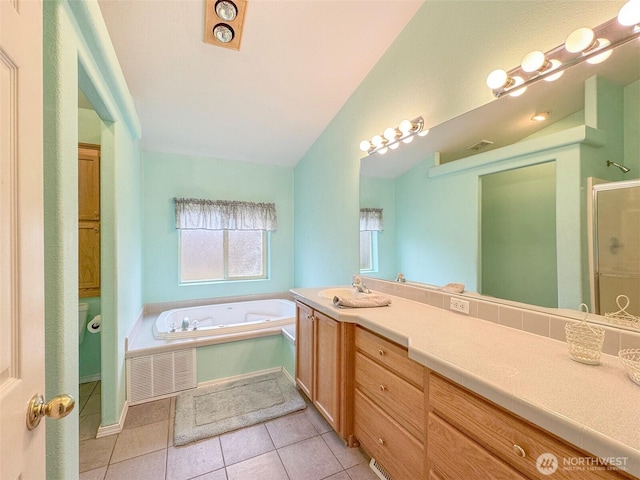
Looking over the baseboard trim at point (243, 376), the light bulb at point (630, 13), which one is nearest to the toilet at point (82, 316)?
the baseboard trim at point (243, 376)

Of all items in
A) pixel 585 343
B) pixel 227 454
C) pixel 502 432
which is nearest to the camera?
pixel 502 432

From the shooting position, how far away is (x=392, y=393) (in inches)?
50.9

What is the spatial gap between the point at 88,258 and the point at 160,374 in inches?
47.2

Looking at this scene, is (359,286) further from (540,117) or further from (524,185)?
(540,117)

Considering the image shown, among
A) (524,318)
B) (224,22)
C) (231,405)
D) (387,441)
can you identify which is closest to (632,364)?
(524,318)

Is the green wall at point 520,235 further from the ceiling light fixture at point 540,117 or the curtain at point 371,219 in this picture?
the curtain at point 371,219

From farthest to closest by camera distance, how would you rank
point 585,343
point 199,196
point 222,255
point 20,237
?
1. point 222,255
2. point 199,196
3. point 585,343
4. point 20,237

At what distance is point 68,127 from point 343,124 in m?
2.21

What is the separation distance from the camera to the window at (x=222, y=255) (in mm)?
3422

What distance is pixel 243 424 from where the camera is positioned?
6.23 ft

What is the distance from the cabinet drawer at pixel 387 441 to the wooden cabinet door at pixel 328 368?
0.46 ft

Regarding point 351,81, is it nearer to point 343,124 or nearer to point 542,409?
point 343,124

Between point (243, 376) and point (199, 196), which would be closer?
point (243, 376)

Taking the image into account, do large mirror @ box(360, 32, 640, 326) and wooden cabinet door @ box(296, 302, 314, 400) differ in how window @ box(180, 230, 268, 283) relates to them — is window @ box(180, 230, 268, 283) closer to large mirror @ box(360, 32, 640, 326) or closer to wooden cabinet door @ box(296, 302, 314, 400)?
wooden cabinet door @ box(296, 302, 314, 400)
